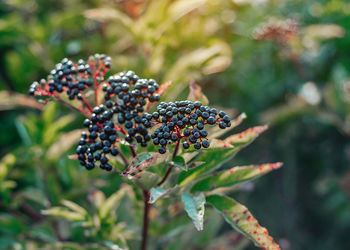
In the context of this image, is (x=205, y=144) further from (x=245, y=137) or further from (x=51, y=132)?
(x=51, y=132)

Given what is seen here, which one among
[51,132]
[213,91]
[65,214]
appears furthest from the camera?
[213,91]

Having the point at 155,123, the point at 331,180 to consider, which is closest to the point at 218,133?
the point at 155,123

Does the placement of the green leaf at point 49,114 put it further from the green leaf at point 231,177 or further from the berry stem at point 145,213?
the green leaf at point 231,177

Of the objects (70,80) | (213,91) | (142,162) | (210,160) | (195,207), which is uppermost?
(70,80)

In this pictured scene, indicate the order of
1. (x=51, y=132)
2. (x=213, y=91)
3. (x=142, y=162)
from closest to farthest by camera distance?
(x=142, y=162)
(x=51, y=132)
(x=213, y=91)

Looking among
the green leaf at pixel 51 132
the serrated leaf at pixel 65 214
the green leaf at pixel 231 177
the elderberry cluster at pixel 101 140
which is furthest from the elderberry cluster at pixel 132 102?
the green leaf at pixel 51 132

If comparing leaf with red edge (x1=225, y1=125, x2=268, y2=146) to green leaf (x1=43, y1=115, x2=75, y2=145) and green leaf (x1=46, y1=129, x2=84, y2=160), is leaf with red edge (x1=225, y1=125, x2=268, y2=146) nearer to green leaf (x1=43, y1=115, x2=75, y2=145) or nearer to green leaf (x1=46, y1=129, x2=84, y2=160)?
green leaf (x1=46, y1=129, x2=84, y2=160)

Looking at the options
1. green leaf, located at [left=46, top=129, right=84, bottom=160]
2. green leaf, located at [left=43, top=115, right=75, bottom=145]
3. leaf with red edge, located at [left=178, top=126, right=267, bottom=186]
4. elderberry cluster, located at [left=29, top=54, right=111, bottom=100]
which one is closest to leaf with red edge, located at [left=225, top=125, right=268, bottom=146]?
leaf with red edge, located at [left=178, top=126, right=267, bottom=186]

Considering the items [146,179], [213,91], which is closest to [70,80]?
[146,179]
